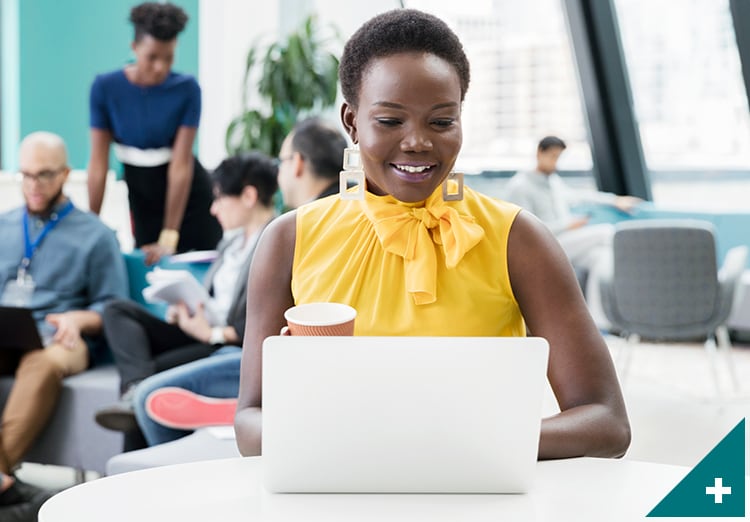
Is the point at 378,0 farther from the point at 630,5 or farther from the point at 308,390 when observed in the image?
the point at 308,390

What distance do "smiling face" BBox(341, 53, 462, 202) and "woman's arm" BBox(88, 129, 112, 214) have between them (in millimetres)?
3396

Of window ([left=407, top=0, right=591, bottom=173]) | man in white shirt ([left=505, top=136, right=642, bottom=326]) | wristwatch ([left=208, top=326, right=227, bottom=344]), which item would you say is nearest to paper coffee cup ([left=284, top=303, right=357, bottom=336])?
wristwatch ([left=208, top=326, right=227, bottom=344])

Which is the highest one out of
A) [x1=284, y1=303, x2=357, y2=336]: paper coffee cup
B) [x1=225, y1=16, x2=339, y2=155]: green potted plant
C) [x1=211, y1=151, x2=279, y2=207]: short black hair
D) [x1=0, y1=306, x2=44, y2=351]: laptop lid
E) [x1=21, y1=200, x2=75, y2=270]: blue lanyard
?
[x1=225, y1=16, x2=339, y2=155]: green potted plant

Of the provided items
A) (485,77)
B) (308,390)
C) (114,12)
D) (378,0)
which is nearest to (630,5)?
(485,77)

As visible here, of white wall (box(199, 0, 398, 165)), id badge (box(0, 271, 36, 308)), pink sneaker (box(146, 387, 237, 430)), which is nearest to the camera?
pink sneaker (box(146, 387, 237, 430))

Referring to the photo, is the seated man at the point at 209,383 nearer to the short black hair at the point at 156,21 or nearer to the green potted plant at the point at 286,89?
the short black hair at the point at 156,21

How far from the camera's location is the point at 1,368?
377cm

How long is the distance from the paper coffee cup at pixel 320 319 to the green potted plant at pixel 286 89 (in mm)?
5560

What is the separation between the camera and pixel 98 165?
4719 millimetres

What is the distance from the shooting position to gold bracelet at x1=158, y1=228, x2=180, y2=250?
4.56 metres

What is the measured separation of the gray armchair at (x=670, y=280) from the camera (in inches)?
200

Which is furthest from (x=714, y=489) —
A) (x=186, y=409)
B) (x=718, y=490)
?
(x=186, y=409)

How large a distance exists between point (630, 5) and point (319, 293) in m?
6.54

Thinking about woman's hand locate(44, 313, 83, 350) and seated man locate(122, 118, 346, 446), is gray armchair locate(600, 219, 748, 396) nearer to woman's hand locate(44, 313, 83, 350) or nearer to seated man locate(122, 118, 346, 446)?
seated man locate(122, 118, 346, 446)
